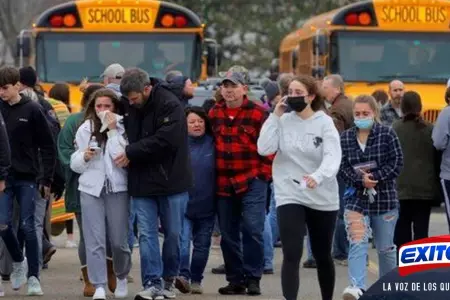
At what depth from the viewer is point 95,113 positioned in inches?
461

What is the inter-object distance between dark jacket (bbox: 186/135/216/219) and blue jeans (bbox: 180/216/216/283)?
0.38 feet

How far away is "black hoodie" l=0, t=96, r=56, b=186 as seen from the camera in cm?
1202

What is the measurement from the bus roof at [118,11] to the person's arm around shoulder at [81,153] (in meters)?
10.8

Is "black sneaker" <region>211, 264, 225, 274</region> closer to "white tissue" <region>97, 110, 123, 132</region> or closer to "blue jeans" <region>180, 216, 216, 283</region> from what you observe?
"blue jeans" <region>180, 216, 216, 283</region>

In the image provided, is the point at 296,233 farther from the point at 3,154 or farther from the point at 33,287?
the point at 33,287

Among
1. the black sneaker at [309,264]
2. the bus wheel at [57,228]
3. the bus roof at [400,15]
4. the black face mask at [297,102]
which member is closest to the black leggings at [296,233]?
the black face mask at [297,102]

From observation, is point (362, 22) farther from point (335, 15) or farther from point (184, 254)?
point (184, 254)

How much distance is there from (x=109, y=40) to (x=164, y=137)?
1123 centimetres

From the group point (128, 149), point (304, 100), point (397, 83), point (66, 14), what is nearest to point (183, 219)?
point (128, 149)

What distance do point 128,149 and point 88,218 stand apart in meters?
0.64

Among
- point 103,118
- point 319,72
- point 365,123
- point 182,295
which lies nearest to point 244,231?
point 182,295

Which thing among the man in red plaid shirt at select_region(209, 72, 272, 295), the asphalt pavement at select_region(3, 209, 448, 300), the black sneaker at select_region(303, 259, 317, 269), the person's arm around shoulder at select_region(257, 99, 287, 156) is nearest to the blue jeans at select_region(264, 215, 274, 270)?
the asphalt pavement at select_region(3, 209, 448, 300)

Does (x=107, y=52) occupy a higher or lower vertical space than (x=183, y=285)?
higher

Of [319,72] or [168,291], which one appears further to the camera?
[319,72]
